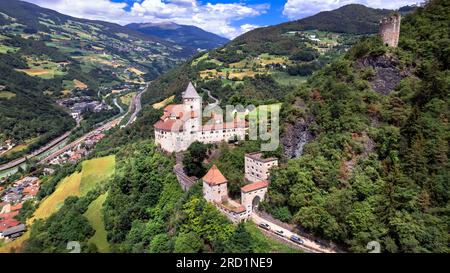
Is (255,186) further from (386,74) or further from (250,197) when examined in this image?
(386,74)

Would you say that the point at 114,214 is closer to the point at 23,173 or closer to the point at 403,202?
the point at 403,202

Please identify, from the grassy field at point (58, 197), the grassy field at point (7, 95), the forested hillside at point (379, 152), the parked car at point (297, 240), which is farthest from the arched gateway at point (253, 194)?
the grassy field at point (7, 95)

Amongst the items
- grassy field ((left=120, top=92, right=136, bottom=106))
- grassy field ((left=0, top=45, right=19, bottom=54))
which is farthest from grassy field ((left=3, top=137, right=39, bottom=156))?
grassy field ((left=0, top=45, right=19, bottom=54))

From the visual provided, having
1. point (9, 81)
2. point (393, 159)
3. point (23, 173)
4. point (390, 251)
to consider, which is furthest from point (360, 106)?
point (9, 81)

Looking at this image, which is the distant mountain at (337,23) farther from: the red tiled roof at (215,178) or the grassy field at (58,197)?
the red tiled roof at (215,178)

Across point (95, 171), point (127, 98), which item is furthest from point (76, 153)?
point (127, 98)

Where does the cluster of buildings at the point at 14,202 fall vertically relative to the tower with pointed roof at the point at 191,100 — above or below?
below
